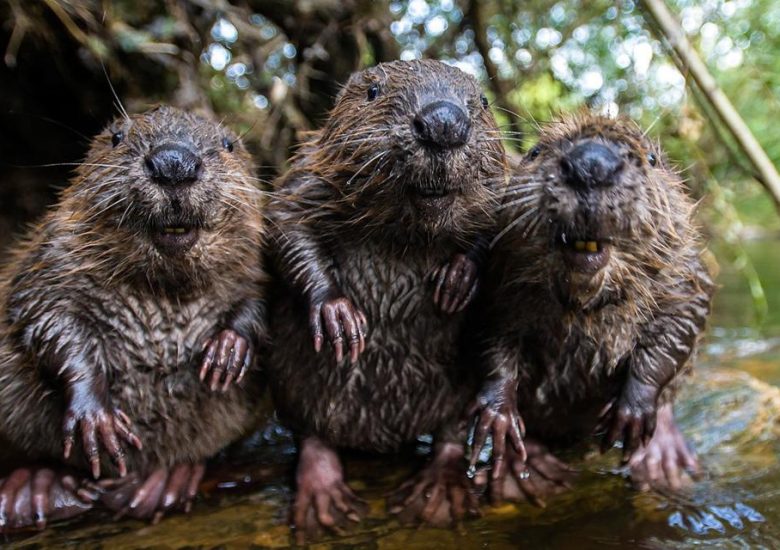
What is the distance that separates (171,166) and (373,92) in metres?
0.80

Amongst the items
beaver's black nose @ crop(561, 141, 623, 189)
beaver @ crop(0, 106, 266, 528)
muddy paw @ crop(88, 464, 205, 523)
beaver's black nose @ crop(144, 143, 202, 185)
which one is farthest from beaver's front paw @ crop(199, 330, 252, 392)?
beaver's black nose @ crop(561, 141, 623, 189)

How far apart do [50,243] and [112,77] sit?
2.04 meters

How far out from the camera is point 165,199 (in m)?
2.44

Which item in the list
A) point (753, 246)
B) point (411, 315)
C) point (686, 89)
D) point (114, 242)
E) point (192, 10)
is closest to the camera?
point (114, 242)

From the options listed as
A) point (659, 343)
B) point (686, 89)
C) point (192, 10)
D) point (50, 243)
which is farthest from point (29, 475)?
point (686, 89)

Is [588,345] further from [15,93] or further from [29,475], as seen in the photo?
[15,93]

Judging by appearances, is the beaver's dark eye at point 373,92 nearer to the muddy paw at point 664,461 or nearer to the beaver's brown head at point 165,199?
the beaver's brown head at point 165,199

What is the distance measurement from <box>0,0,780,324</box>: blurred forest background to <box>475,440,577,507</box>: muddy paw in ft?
5.56

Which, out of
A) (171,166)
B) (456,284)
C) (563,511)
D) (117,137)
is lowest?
(563,511)

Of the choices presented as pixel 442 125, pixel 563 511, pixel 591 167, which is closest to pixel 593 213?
pixel 591 167

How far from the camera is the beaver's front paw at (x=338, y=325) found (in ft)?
8.43

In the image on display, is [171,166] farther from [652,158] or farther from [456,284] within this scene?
[652,158]

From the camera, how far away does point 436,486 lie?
2.74 meters

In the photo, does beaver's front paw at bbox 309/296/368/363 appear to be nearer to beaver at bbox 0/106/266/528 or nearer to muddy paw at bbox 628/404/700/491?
beaver at bbox 0/106/266/528
